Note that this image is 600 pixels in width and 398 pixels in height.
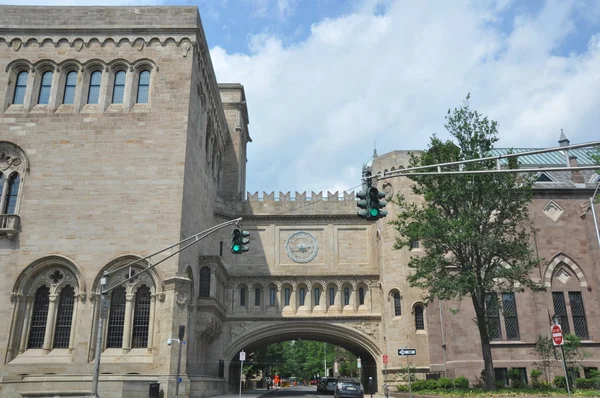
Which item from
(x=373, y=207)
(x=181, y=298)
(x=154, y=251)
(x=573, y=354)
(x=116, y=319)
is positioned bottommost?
(x=573, y=354)

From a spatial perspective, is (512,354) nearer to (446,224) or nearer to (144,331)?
(446,224)

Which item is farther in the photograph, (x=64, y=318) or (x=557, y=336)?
(x=64, y=318)

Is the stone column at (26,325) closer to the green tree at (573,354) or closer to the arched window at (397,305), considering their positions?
the arched window at (397,305)

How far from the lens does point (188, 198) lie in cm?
3086

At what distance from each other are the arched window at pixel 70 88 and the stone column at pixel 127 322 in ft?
40.3

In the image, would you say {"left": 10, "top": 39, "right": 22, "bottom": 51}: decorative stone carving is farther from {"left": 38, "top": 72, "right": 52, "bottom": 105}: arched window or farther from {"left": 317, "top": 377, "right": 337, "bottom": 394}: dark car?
{"left": 317, "top": 377, "right": 337, "bottom": 394}: dark car

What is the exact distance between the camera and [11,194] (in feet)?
97.0

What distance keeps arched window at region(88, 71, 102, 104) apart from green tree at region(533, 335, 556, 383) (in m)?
30.0

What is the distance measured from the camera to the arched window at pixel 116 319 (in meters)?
27.1

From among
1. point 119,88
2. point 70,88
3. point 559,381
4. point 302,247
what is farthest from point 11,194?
point 559,381

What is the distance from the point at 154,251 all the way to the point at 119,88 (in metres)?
10.6

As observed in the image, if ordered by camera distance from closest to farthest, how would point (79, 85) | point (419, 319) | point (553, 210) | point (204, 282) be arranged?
point (79, 85) < point (204, 282) < point (553, 210) < point (419, 319)

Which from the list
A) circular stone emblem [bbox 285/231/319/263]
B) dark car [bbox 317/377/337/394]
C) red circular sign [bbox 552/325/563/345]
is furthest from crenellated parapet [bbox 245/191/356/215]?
red circular sign [bbox 552/325/563/345]

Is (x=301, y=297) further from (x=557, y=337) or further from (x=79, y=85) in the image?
(x=557, y=337)
